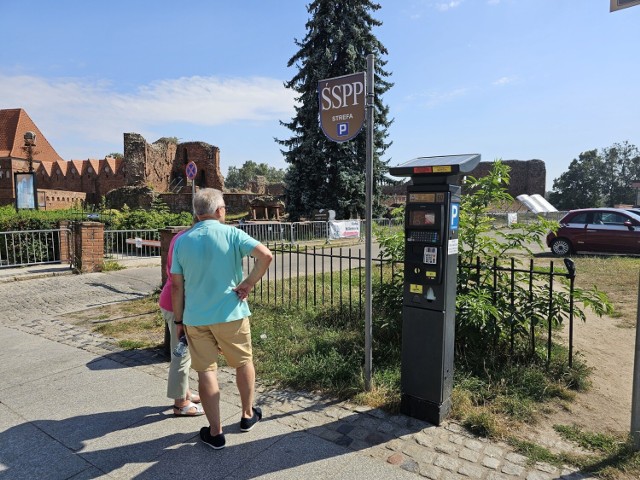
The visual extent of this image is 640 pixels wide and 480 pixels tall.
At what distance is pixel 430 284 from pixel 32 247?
11.3m

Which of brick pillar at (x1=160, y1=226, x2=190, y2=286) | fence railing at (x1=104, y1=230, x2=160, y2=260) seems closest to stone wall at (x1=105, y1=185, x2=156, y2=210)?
fence railing at (x1=104, y1=230, x2=160, y2=260)

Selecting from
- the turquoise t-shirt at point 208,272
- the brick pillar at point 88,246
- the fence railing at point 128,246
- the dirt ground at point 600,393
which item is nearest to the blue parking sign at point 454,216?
the turquoise t-shirt at point 208,272

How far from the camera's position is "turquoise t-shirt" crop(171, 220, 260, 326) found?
2607mm

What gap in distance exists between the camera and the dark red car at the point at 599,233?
11.6 meters

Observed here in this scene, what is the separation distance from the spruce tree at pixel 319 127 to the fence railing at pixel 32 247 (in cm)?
1241

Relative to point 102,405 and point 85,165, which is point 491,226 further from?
point 85,165

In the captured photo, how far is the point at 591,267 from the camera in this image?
9711 mm

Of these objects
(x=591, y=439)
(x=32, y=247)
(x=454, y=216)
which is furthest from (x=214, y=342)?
(x=32, y=247)

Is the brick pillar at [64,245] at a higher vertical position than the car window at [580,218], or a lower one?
lower

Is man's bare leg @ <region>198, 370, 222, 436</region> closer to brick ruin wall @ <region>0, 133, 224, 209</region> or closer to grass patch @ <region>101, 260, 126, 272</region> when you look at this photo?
grass patch @ <region>101, 260, 126, 272</region>

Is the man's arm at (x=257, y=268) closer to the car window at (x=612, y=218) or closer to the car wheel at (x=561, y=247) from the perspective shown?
the car wheel at (x=561, y=247)

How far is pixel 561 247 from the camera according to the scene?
1250cm

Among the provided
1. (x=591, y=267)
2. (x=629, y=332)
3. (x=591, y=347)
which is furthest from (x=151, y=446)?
(x=591, y=267)

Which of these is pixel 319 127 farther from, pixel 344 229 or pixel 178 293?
pixel 178 293
